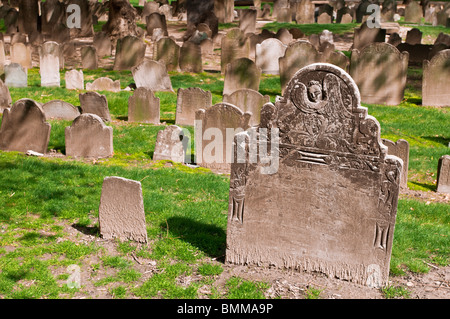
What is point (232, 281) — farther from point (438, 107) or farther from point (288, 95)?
point (438, 107)

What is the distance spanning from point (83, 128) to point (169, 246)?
5.08 metres

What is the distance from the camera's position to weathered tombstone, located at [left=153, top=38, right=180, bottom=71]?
1939cm

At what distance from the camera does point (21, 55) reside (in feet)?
65.2

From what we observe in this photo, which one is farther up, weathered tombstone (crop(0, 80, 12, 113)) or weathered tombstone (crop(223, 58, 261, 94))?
weathered tombstone (crop(223, 58, 261, 94))

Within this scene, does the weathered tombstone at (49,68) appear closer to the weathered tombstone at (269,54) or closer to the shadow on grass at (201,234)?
the weathered tombstone at (269,54)

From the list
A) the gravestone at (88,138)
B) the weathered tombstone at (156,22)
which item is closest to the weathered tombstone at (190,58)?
the weathered tombstone at (156,22)

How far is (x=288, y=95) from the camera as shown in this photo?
19.3ft

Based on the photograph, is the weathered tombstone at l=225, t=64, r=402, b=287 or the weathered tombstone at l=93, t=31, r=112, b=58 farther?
the weathered tombstone at l=93, t=31, r=112, b=58

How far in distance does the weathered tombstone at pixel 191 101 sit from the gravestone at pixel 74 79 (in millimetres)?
4852

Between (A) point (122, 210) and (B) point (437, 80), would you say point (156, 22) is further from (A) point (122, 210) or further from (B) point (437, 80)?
(A) point (122, 210)

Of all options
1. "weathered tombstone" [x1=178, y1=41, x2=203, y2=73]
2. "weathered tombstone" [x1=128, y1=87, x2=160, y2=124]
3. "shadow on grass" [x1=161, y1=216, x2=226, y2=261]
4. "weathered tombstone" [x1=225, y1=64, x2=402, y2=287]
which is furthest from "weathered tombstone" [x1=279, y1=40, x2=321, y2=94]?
"weathered tombstone" [x1=225, y1=64, x2=402, y2=287]

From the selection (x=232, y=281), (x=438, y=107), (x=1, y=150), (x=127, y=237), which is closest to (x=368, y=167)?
(x=232, y=281)

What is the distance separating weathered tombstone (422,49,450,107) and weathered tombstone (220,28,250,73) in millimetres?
6999

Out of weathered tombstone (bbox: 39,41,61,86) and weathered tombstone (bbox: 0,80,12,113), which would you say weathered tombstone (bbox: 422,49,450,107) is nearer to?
weathered tombstone (bbox: 39,41,61,86)
